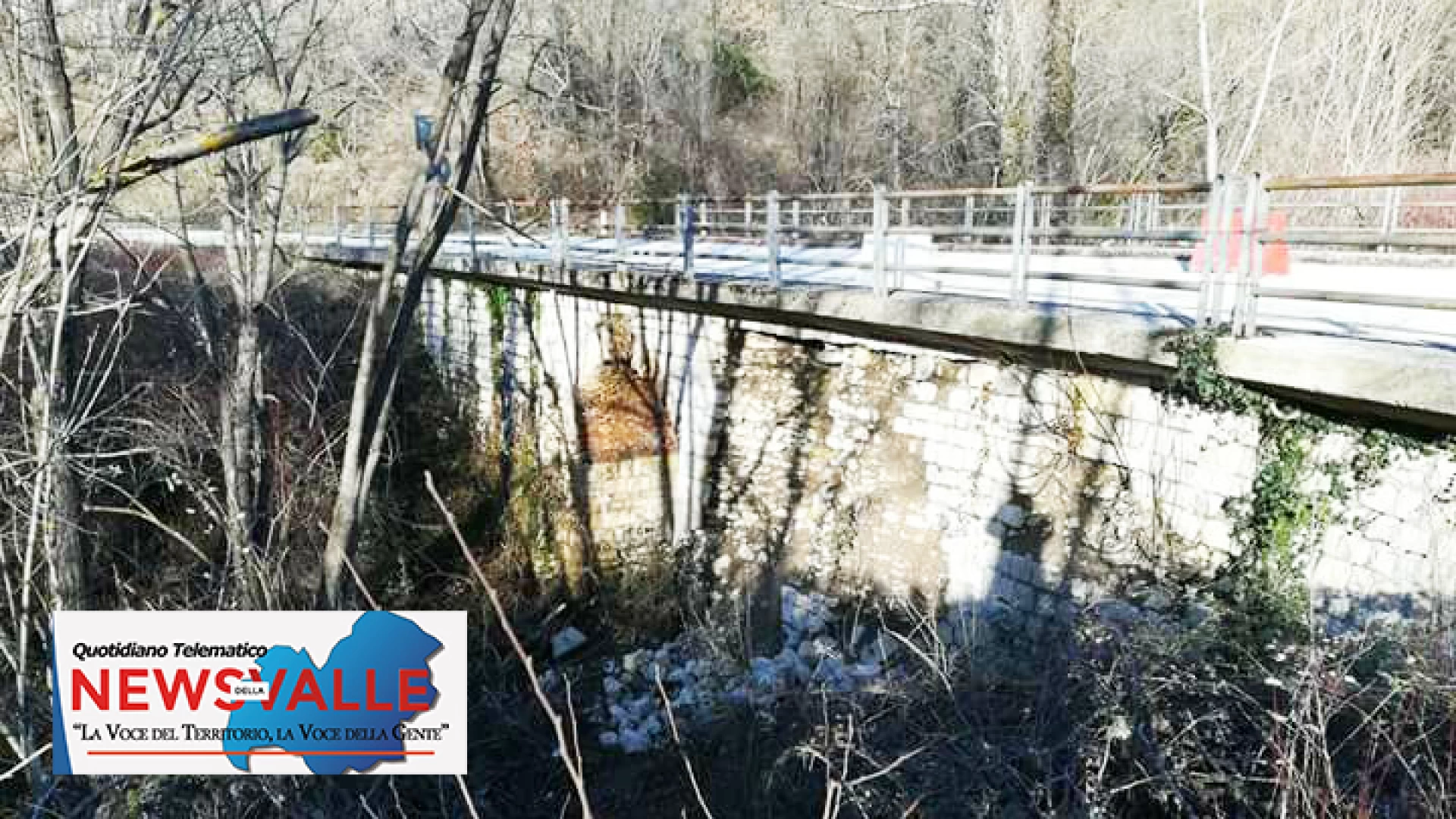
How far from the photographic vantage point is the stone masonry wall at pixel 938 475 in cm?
469

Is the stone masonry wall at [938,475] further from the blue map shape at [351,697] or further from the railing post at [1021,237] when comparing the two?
the blue map shape at [351,697]

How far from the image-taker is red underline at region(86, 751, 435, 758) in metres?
3.85

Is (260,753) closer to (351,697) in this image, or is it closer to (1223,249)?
(351,697)

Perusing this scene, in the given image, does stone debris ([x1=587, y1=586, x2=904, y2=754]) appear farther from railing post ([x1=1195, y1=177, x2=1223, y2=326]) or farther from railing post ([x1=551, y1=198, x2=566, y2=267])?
railing post ([x1=551, y1=198, x2=566, y2=267])

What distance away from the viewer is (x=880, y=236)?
6.86 meters

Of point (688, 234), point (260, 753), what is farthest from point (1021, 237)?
point (260, 753)

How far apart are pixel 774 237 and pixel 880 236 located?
1.37 metres

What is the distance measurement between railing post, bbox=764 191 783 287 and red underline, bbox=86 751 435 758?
5.18 meters

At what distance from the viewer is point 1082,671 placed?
4.69 m

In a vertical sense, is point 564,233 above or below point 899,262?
above

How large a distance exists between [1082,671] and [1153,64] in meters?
22.5

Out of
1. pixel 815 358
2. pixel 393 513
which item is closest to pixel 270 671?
pixel 815 358

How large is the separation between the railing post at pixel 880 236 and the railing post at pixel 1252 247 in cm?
264

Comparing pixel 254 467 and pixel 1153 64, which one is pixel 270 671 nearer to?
pixel 254 467
